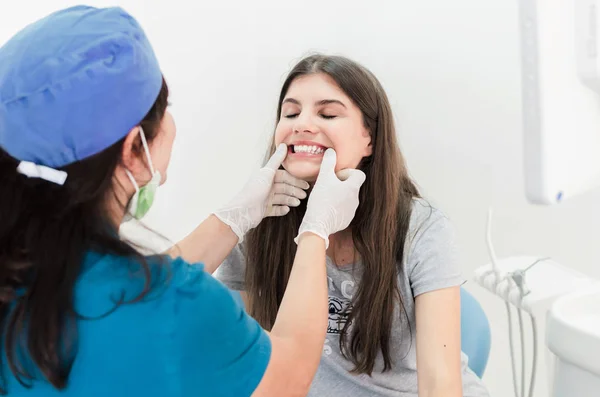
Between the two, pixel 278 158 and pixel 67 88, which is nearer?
pixel 67 88

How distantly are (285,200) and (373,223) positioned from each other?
0.61 ft

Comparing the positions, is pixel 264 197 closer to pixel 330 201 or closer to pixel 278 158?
pixel 278 158

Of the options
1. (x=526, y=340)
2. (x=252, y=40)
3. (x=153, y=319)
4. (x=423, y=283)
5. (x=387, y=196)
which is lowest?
(x=526, y=340)

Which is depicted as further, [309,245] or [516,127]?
[516,127]

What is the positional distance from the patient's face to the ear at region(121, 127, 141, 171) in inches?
18.9

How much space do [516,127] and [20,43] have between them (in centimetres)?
116

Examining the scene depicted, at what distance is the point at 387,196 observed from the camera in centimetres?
136

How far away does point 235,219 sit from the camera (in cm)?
134

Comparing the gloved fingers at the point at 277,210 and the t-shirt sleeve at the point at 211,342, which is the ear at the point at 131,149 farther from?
the gloved fingers at the point at 277,210

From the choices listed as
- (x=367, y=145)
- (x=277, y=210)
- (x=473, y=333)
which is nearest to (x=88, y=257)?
(x=277, y=210)

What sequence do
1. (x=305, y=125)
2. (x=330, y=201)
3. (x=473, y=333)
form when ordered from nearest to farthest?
(x=330, y=201) → (x=305, y=125) → (x=473, y=333)

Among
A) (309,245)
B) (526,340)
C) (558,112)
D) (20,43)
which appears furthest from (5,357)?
(526,340)

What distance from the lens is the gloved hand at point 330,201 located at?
1164mm

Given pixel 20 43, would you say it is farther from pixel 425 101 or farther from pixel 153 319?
pixel 425 101
